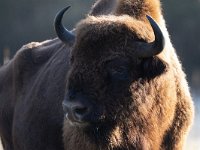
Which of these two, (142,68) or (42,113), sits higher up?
(142,68)

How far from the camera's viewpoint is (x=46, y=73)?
8938 millimetres

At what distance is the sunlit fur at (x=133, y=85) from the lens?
709 cm

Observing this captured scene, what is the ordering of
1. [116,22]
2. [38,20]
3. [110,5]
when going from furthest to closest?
1. [38,20]
2. [110,5]
3. [116,22]

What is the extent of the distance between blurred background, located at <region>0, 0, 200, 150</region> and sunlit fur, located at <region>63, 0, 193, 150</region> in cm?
2260

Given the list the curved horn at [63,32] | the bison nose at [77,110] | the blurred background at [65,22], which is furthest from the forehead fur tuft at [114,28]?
the blurred background at [65,22]

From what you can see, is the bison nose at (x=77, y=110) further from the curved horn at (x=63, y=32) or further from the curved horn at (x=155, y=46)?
the curved horn at (x=63, y=32)

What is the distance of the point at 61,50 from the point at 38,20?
1180 inches

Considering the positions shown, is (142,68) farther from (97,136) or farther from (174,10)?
(174,10)

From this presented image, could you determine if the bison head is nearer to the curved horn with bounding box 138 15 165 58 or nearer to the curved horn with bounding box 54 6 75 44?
the curved horn with bounding box 138 15 165 58

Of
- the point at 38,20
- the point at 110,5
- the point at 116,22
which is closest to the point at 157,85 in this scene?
the point at 116,22

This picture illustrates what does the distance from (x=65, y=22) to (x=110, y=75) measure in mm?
28521

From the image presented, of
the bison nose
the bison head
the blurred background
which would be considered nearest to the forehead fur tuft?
the bison head

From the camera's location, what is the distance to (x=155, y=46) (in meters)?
7.17

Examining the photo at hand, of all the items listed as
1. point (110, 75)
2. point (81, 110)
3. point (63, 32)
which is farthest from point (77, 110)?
point (63, 32)
